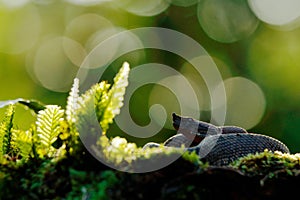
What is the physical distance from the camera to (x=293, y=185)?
1185 mm

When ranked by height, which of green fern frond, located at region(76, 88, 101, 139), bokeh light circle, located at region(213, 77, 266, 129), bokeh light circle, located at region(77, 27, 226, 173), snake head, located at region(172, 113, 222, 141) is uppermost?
bokeh light circle, located at region(77, 27, 226, 173)

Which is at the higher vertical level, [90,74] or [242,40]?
[242,40]

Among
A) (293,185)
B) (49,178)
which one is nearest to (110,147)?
(49,178)

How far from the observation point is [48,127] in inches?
52.6

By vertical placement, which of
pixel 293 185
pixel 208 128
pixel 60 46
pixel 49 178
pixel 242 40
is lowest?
pixel 293 185

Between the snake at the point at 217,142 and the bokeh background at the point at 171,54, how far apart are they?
374 inches

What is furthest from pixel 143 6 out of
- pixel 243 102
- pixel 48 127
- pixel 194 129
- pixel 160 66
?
pixel 48 127

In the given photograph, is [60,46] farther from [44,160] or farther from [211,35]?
[44,160]

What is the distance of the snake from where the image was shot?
1.49 meters

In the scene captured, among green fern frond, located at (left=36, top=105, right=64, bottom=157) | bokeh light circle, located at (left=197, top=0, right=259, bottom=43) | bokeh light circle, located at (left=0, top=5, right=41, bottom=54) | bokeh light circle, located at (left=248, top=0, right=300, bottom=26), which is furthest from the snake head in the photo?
bokeh light circle, located at (left=248, top=0, right=300, bottom=26)

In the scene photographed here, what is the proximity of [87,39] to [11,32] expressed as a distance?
10.0 ft

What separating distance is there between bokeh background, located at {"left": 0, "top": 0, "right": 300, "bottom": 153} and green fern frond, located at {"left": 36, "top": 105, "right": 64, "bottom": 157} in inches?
390

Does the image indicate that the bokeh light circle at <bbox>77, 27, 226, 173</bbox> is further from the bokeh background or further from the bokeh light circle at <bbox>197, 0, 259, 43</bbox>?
the bokeh light circle at <bbox>197, 0, 259, 43</bbox>

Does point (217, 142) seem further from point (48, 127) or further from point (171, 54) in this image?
point (171, 54)
